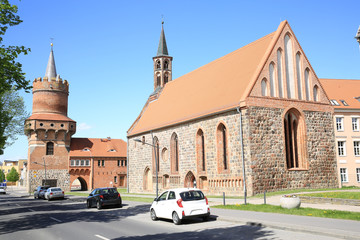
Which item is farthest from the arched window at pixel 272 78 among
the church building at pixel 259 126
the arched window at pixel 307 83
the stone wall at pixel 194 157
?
the arched window at pixel 307 83

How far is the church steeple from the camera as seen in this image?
50656 millimetres

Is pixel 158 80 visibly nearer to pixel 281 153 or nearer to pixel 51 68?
pixel 51 68

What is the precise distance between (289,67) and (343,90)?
16.6 meters

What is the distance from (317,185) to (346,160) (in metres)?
10.9

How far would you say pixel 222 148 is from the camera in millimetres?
28812

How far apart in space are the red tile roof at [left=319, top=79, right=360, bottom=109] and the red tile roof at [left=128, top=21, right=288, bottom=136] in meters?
13.8

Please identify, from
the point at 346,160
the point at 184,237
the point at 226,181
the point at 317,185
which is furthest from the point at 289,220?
the point at 346,160

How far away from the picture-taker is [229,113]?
90.6 feet

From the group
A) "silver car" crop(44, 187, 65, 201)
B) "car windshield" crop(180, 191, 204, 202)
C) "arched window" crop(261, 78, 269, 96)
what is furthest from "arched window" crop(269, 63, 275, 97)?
"silver car" crop(44, 187, 65, 201)

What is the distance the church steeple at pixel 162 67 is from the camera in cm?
5066

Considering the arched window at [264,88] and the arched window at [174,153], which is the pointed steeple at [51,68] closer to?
the arched window at [174,153]

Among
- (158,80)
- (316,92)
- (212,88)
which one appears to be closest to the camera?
(316,92)

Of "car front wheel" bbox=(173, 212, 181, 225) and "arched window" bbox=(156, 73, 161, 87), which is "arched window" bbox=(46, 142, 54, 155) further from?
"car front wheel" bbox=(173, 212, 181, 225)

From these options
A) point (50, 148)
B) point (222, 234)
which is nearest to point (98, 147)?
point (50, 148)
